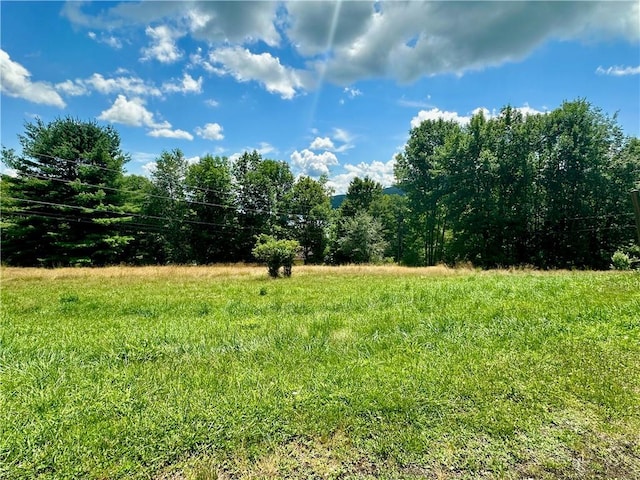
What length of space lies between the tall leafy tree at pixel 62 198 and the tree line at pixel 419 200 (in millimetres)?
107

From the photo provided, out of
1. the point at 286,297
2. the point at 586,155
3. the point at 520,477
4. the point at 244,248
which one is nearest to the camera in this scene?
the point at 520,477

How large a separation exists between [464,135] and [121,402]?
3387 cm

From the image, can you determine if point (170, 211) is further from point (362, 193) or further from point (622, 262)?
point (622, 262)

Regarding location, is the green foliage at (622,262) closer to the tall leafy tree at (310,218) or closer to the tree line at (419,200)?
the tree line at (419,200)

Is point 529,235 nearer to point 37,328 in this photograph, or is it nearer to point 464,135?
point 464,135

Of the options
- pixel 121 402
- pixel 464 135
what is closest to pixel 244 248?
pixel 464 135

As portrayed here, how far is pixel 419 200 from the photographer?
34312 mm

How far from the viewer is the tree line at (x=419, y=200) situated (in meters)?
25.8

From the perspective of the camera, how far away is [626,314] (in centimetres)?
495

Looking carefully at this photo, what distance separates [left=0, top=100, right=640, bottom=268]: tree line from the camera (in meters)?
25.8

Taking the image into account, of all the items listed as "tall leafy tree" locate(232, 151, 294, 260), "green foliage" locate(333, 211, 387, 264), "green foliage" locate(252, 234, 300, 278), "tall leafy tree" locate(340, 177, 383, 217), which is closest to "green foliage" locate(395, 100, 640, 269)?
"green foliage" locate(333, 211, 387, 264)

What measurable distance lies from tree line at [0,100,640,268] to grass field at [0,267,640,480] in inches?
818

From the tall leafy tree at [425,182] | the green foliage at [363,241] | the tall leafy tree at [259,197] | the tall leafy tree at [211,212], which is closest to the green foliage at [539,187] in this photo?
the tall leafy tree at [425,182]

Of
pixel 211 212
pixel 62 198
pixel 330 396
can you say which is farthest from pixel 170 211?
pixel 330 396
